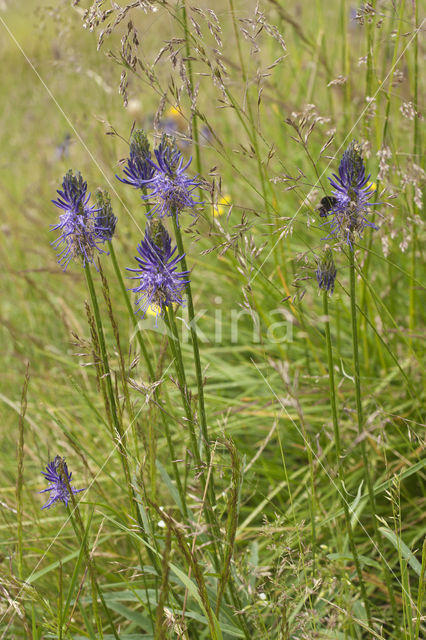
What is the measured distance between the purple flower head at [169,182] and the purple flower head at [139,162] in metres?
0.01

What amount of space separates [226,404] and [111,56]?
1289mm

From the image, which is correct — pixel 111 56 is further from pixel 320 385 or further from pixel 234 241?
pixel 320 385

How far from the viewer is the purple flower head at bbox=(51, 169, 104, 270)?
3.54 feet

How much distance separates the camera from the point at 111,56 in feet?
4.08

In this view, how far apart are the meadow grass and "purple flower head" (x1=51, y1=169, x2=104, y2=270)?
0.05m

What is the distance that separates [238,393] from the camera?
2.45 meters

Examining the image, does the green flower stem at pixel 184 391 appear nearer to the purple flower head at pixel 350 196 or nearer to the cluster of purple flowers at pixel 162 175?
the cluster of purple flowers at pixel 162 175

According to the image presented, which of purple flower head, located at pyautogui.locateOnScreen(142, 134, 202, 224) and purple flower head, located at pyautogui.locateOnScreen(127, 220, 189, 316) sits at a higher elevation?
purple flower head, located at pyautogui.locateOnScreen(142, 134, 202, 224)

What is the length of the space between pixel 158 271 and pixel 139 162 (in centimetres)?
20

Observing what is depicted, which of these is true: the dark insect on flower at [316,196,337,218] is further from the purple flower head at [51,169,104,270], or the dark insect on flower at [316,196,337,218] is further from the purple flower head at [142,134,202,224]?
Answer: the purple flower head at [51,169,104,270]

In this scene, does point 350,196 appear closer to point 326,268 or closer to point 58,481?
point 326,268

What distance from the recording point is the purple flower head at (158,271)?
1.01 metres

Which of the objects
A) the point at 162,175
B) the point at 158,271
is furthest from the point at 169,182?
the point at 158,271

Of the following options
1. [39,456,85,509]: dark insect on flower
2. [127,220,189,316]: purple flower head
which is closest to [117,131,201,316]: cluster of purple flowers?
[127,220,189,316]: purple flower head
